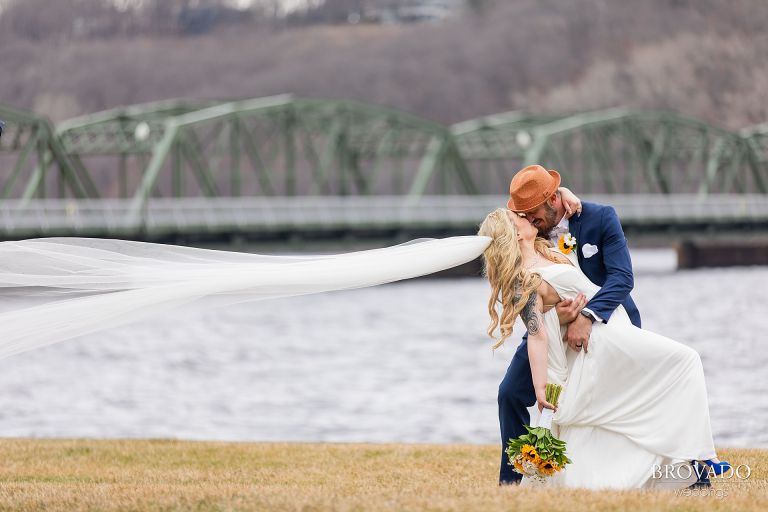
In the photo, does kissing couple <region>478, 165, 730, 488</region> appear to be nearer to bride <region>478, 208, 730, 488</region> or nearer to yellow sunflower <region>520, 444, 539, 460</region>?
bride <region>478, 208, 730, 488</region>

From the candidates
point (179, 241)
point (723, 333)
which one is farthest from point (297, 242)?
point (723, 333)

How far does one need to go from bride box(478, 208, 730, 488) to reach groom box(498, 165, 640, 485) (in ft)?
0.29

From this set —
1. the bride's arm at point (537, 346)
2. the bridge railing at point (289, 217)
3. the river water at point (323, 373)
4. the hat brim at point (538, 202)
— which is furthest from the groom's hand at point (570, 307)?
the bridge railing at point (289, 217)

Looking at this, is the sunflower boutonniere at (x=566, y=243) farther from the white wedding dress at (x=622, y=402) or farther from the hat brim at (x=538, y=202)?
the hat brim at (x=538, y=202)

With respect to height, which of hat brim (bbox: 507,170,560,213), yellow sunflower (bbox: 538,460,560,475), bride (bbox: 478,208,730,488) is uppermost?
hat brim (bbox: 507,170,560,213)

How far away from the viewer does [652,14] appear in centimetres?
12594

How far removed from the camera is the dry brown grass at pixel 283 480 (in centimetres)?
820

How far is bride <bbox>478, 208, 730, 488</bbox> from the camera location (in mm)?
8656

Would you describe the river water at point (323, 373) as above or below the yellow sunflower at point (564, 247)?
below

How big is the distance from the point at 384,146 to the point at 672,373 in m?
72.8

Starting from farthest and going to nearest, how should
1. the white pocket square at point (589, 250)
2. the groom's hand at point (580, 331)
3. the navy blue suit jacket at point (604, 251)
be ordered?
the white pocket square at point (589, 250), the navy blue suit jacket at point (604, 251), the groom's hand at point (580, 331)

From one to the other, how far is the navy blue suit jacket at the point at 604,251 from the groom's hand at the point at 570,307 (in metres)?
0.07

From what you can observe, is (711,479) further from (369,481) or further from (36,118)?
(36,118)

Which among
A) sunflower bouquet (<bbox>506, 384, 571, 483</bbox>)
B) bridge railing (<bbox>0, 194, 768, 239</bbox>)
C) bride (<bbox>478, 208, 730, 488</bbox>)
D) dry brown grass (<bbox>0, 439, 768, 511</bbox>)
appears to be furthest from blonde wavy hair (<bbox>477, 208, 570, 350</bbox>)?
bridge railing (<bbox>0, 194, 768, 239</bbox>)
